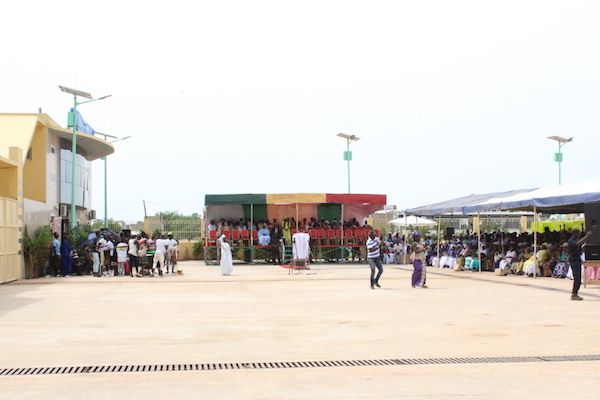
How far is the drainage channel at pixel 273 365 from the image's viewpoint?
24.2 feet

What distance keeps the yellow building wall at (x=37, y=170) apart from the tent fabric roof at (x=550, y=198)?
2223cm

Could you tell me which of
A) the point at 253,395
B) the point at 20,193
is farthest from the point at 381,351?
the point at 20,193

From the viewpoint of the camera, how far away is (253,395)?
621 centimetres

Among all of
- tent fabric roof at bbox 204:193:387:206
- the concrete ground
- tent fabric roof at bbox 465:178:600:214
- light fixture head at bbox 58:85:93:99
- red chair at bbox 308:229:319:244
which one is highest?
light fixture head at bbox 58:85:93:99

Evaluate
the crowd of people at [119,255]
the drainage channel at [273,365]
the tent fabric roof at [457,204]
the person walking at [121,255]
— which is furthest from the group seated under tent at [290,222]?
the drainage channel at [273,365]

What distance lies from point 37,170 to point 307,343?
3058cm

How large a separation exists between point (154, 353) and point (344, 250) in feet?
91.4

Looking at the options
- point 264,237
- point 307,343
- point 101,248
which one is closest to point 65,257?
point 101,248

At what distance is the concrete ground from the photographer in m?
6.50

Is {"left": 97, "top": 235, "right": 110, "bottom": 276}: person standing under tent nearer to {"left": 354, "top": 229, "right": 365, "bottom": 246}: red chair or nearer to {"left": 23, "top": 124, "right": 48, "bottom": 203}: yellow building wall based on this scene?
{"left": 23, "top": 124, "right": 48, "bottom": 203}: yellow building wall

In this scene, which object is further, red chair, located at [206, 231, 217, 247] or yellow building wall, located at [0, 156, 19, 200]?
red chair, located at [206, 231, 217, 247]

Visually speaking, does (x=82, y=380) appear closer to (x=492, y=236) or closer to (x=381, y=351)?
(x=381, y=351)

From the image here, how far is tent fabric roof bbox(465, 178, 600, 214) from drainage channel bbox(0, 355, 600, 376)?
12.0 m

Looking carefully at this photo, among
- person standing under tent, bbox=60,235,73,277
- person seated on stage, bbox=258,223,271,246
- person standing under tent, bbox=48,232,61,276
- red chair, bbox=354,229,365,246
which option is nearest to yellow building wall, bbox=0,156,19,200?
person standing under tent, bbox=48,232,61,276
